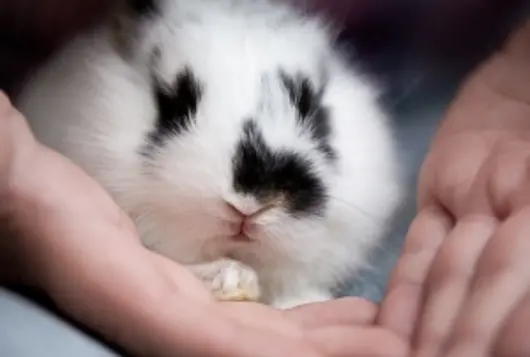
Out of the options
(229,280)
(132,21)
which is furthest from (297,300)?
(132,21)

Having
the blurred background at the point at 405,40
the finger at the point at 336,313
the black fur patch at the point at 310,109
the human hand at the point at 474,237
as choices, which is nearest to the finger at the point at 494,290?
the human hand at the point at 474,237

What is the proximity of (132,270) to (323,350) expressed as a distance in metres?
0.16

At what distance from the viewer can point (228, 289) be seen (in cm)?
85

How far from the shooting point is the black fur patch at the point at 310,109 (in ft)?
3.03

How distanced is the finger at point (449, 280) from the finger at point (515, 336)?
0.22ft

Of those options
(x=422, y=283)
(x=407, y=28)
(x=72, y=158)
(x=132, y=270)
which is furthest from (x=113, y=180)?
(x=407, y=28)

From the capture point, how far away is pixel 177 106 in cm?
90

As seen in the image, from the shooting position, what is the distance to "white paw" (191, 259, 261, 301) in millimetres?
852

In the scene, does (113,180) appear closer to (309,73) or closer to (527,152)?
(309,73)

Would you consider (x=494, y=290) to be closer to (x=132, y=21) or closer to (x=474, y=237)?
(x=474, y=237)

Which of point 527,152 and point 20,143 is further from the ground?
point 527,152

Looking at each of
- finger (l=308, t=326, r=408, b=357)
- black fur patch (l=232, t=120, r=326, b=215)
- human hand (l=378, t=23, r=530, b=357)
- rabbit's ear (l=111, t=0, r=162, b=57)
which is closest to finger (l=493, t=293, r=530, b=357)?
human hand (l=378, t=23, r=530, b=357)

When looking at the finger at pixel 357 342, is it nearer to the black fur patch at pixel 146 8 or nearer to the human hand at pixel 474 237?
the human hand at pixel 474 237

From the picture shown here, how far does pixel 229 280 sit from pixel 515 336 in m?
0.29
